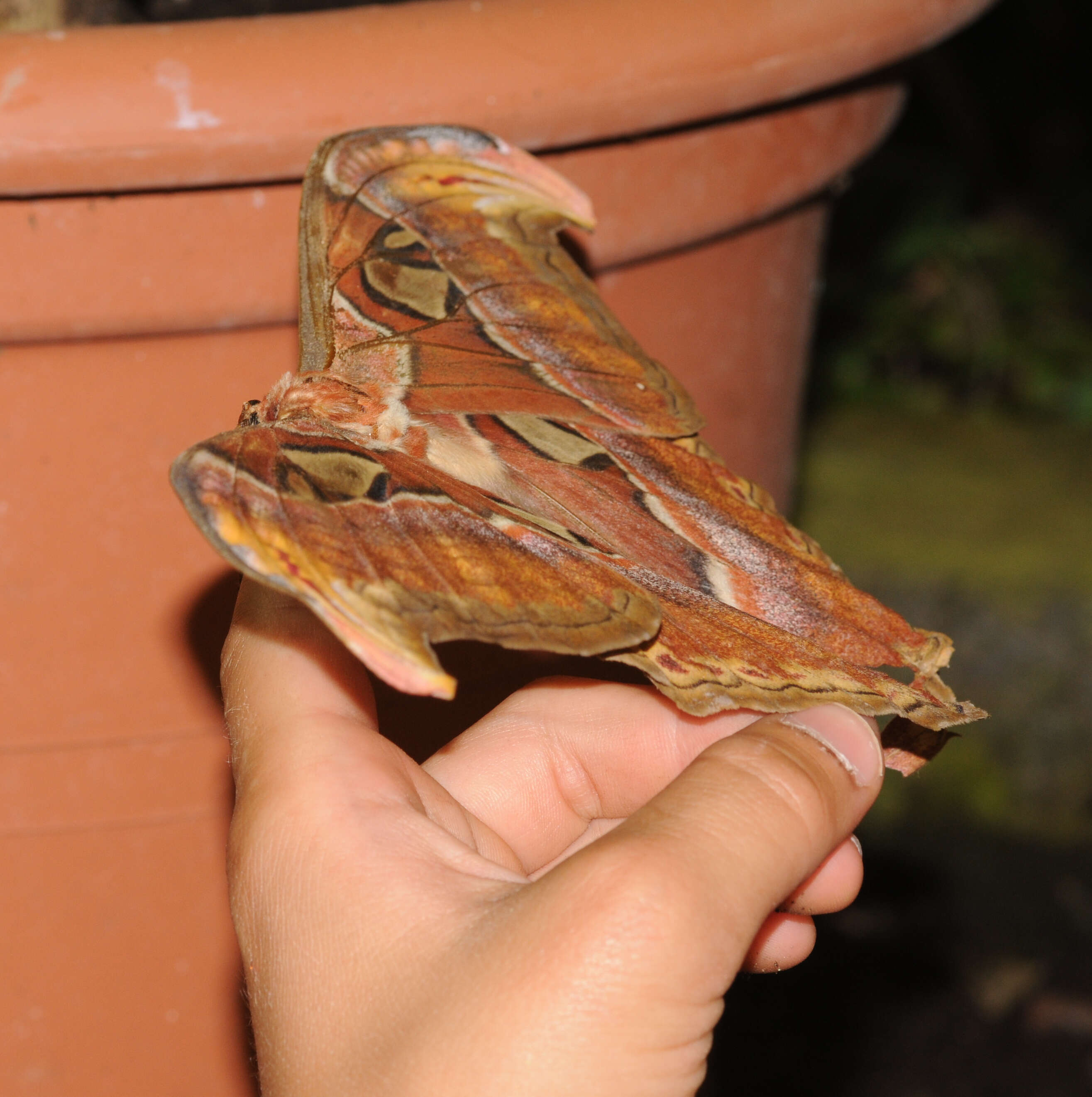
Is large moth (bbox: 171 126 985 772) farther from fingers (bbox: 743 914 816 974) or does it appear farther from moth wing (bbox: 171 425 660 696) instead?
fingers (bbox: 743 914 816 974)

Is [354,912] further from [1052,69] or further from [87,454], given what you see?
[1052,69]

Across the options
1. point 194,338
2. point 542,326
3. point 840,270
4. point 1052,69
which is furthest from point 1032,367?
point 194,338

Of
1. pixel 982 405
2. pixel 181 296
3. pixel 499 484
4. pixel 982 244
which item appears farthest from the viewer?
pixel 982 244

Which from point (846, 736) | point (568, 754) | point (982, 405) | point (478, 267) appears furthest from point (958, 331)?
point (846, 736)

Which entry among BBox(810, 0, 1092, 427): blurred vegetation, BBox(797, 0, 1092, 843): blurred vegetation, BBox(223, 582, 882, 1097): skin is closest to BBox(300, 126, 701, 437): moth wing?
BBox(223, 582, 882, 1097): skin

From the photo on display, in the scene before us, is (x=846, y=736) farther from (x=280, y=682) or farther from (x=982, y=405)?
(x=982, y=405)

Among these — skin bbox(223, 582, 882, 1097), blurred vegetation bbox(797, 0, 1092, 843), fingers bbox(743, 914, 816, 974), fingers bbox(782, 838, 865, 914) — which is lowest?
blurred vegetation bbox(797, 0, 1092, 843)
